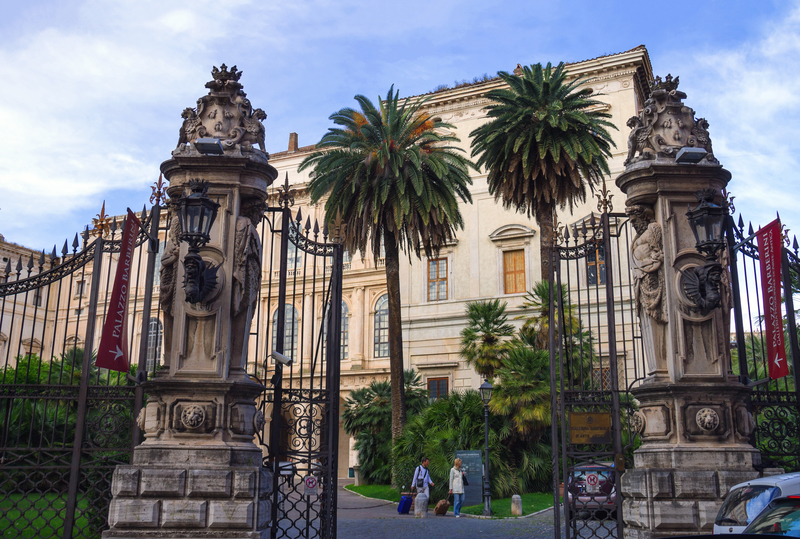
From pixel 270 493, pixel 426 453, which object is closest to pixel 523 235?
pixel 426 453

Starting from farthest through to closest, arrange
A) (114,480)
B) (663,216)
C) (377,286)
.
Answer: (377,286) < (663,216) < (114,480)

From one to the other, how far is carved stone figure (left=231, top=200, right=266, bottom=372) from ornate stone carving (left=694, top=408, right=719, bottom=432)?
6.06 metres

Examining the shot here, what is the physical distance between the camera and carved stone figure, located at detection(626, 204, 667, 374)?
33.4 ft

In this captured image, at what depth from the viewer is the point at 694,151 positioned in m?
10.2

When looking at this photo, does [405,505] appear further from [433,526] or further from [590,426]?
[590,426]

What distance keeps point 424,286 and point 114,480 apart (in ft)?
93.8

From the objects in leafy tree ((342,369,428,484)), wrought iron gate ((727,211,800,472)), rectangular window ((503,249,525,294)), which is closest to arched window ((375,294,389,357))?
rectangular window ((503,249,525,294))

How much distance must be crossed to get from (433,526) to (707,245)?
1055 cm

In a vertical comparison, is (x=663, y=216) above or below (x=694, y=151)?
below

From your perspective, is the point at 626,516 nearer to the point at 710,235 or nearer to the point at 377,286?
the point at 710,235

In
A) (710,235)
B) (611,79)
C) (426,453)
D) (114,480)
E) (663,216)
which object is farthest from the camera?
(611,79)

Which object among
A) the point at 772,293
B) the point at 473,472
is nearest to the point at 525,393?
the point at 473,472

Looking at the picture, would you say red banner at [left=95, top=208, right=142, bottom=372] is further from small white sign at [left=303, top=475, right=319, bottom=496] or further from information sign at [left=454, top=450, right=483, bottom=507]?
information sign at [left=454, top=450, right=483, bottom=507]

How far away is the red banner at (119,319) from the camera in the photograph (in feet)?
30.7
